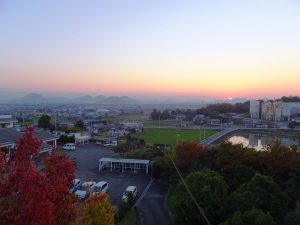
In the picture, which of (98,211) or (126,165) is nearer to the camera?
(98,211)

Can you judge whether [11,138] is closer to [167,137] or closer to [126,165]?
[126,165]

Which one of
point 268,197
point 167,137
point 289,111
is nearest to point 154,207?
point 268,197

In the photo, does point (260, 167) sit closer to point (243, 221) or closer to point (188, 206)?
point (188, 206)

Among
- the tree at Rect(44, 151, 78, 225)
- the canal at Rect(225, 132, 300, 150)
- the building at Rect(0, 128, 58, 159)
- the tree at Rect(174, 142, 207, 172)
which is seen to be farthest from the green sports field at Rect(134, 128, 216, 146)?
the tree at Rect(44, 151, 78, 225)

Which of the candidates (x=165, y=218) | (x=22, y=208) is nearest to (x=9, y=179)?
(x=22, y=208)

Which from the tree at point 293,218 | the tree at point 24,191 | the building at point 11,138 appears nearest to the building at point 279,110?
the building at point 11,138

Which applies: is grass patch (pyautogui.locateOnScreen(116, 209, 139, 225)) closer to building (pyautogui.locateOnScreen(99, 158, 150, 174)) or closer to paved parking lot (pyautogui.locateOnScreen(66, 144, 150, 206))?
paved parking lot (pyautogui.locateOnScreen(66, 144, 150, 206))
